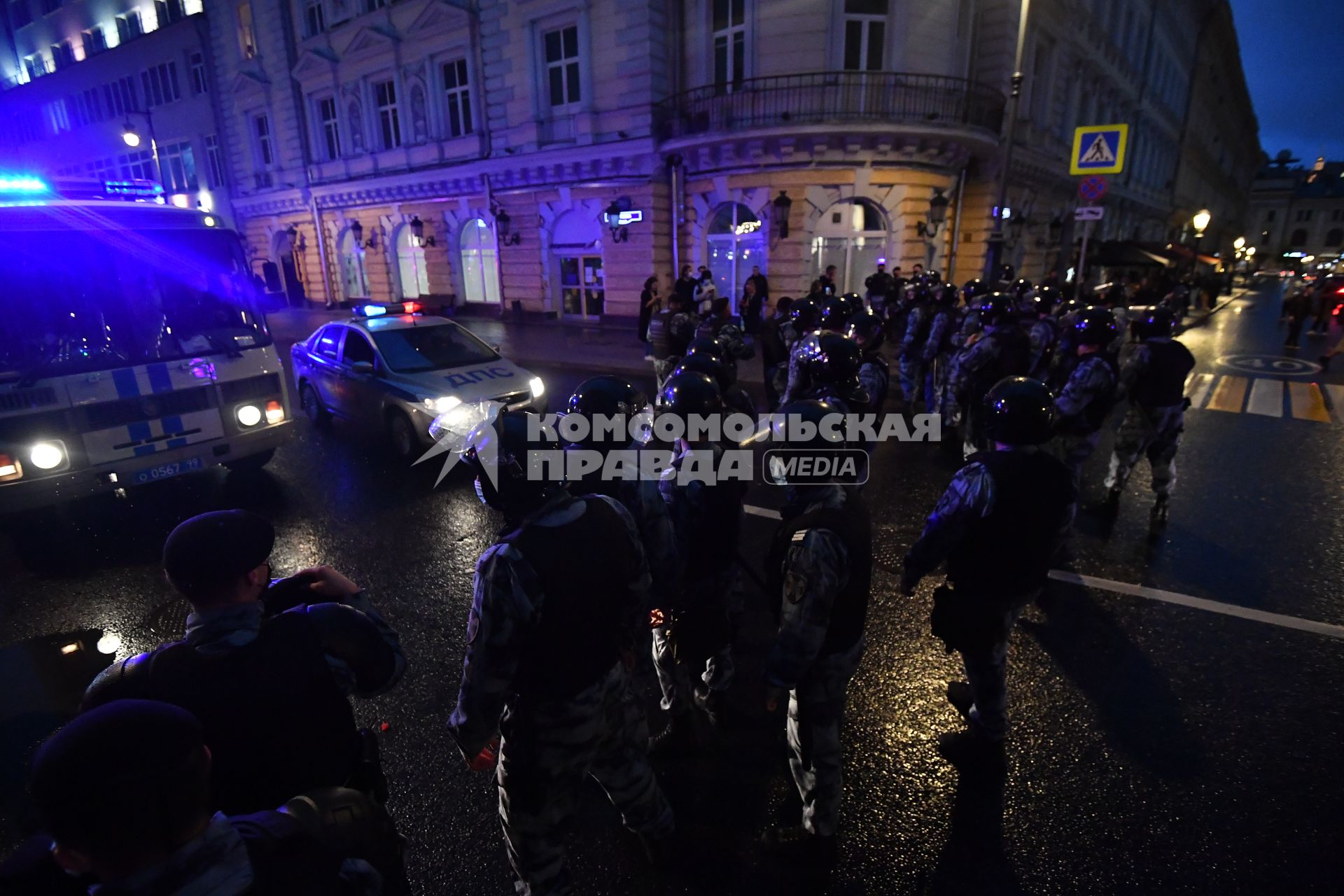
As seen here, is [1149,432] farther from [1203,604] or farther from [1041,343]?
[1041,343]

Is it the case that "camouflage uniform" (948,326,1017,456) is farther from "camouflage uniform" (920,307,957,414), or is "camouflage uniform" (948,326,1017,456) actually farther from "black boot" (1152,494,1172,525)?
"camouflage uniform" (920,307,957,414)

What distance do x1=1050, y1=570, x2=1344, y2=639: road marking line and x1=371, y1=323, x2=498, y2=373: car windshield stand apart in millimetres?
6862

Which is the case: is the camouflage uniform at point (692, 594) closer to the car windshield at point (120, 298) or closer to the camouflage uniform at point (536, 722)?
the camouflage uniform at point (536, 722)

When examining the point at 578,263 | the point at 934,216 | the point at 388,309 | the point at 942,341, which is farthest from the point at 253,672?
the point at 578,263

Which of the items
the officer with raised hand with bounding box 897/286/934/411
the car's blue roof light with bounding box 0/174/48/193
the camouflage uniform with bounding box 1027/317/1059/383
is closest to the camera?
the car's blue roof light with bounding box 0/174/48/193

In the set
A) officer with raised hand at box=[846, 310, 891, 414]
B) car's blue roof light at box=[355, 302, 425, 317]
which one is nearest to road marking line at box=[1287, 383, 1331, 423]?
officer with raised hand at box=[846, 310, 891, 414]

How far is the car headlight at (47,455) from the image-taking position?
17.1 feet

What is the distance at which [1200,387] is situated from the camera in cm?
1162

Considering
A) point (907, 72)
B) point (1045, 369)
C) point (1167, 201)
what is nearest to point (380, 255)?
point (907, 72)

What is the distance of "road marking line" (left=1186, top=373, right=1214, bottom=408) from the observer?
10516mm

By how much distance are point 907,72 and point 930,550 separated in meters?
16.5

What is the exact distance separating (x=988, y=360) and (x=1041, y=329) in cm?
170

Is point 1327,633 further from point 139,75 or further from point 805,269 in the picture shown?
point 139,75

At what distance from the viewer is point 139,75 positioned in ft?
104
